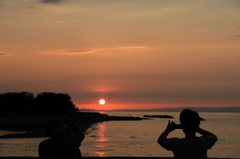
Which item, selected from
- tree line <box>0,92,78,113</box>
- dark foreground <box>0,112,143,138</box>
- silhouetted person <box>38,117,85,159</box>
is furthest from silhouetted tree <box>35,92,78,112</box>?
silhouetted person <box>38,117,85,159</box>

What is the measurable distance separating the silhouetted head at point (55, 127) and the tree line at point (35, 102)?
11493 centimetres

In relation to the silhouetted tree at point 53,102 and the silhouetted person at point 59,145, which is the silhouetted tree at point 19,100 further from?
the silhouetted person at point 59,145

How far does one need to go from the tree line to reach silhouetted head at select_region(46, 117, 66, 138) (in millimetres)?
114931

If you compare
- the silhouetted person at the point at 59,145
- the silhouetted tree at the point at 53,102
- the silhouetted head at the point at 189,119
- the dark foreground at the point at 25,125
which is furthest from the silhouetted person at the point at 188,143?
the silhouetted tree at the point at 53,102

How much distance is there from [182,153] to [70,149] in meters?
1.30

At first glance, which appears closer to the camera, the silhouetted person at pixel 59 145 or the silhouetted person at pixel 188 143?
the silhouetted person at pixel 188 143

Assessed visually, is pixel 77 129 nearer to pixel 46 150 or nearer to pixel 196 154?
pixel 46 150

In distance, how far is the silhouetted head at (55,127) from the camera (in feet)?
14.3

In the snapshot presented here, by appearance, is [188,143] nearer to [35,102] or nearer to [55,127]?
[55,127]

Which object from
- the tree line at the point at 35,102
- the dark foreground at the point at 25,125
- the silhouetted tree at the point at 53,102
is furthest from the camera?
the silhouetted tree at the point at 53,102

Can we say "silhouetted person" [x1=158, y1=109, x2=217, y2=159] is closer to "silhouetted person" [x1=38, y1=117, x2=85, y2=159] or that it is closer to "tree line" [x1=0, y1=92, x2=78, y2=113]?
"silhouetted person" [x1=38, y1=117, x2=85, y2=159]

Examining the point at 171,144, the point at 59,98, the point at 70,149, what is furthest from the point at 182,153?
the point at 59,98

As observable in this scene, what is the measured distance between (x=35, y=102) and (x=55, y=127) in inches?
5384

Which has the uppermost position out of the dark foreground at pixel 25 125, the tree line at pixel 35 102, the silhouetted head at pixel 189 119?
the tree line at pixel 35 102
